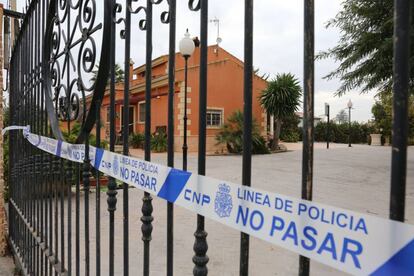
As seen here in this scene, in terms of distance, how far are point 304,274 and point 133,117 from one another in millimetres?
20730

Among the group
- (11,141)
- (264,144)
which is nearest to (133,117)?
(264,144)

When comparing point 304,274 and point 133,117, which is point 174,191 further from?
point 133,117

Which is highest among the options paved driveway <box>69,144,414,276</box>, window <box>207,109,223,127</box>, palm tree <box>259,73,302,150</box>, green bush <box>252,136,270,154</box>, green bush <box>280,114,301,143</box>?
palm tree <box>259,73,302,150</box>

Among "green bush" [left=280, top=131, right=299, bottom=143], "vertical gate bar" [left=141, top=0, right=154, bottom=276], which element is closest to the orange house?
"green bush" [left=280, top=131, right=299, bottom=143]

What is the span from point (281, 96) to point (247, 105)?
1700cm

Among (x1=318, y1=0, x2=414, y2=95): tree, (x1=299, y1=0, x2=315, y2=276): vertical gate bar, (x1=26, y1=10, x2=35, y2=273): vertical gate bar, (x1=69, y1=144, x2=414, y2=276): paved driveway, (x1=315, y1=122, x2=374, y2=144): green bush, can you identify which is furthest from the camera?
(x1=315, y1=122, x2=374, y2=144): green bush

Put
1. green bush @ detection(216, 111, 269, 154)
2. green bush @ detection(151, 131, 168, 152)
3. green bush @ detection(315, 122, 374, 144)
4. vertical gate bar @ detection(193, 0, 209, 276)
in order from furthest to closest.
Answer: green bush @ detection(315, 122, 374, 144), green bush @ detection(216, 111, 269, 154), green bush @ detection(151, 131, 168, 152), vertical gate bar @ detection(193, 0, 209, 276)

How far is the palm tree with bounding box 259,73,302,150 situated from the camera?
17.6 meters

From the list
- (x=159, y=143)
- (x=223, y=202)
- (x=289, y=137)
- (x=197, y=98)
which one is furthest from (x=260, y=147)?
(x=223, y=202)

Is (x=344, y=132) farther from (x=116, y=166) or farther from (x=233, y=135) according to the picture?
(x=116, y=166)

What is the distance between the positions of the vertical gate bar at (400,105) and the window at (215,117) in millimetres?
17184

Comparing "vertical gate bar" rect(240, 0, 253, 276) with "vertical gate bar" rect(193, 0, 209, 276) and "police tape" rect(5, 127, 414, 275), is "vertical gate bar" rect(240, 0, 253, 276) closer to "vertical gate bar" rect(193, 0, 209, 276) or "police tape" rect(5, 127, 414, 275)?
"police tape" rect(5, 127, 414, 275)

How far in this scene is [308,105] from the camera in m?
0.79

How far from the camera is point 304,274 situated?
2.64 ft
